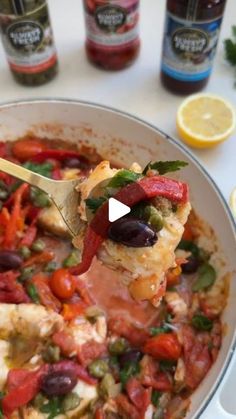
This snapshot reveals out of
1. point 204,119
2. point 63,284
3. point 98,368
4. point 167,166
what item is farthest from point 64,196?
point 204,119

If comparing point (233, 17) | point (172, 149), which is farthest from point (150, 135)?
point (233, 17)

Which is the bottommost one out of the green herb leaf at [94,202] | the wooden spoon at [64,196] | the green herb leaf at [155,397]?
the green herb leaf at [155,397]

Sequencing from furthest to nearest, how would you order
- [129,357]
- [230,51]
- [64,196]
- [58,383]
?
[230,51] → [129,357] → [58,383] → [64,196]

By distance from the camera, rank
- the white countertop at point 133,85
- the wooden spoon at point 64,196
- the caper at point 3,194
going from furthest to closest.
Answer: the white countertop at point 133,85 → the caper at point 3,194 → the wooden spoon at point 64,196

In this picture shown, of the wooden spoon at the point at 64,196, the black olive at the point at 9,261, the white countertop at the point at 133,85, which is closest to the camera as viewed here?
the wooden spoon at the point at 64,196

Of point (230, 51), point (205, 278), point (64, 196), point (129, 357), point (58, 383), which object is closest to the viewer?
point (64, 196)

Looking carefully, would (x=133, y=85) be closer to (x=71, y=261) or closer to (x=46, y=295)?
(x=71, y=261)

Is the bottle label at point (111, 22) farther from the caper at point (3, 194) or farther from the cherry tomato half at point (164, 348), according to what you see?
the cherry tomato half at point (164, 348)

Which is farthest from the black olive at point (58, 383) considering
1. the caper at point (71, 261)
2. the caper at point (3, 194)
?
the caper at point (3, 194)
